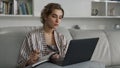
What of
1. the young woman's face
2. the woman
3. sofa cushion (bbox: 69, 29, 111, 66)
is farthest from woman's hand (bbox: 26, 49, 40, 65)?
sofa cushion (bbox: 69, 29, 111, 66)

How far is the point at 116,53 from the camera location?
259 cm

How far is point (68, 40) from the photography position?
2334 millimetres

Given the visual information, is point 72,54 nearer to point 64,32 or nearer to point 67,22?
point 64,32

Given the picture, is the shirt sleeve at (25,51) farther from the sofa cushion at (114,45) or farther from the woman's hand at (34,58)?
the sofa cushion at (114,45)

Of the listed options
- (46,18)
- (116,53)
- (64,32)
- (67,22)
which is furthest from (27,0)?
(116,53)

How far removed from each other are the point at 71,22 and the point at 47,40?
1.54 m

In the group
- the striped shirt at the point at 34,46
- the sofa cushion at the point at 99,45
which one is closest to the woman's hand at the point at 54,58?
the striped shirt at the point at 34,46

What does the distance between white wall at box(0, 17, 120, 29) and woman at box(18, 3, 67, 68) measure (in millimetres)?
1220

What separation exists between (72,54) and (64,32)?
2.64 feet

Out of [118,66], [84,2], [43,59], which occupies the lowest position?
[118,66]

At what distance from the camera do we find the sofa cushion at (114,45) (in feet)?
8.48

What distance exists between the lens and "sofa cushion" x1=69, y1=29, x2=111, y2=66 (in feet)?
8.13

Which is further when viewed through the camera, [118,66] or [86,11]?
[86,11]

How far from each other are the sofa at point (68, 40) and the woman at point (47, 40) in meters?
0.20
